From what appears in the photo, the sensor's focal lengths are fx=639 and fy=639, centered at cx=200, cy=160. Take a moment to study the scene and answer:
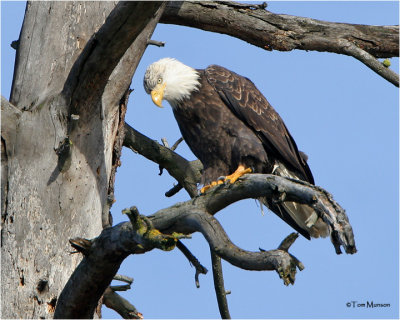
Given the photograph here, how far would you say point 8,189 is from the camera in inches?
148

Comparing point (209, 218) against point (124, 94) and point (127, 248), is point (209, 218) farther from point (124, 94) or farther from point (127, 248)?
point (124, 94)

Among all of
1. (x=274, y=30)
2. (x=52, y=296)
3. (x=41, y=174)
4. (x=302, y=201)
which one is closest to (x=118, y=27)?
(x=41, y=174)

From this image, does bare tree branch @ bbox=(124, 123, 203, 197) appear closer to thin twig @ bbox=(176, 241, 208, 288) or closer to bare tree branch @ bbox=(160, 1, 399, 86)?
bare tree branch @ bbox=(160, 1, 399, 86)

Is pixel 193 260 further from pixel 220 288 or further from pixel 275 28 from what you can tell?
pixel 275 28

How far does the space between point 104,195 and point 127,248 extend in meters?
0.89

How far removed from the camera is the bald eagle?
216 inches

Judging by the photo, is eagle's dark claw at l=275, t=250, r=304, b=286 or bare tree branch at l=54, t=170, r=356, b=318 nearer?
eagle's dark claw at l=275, t=250, r=304, b=286

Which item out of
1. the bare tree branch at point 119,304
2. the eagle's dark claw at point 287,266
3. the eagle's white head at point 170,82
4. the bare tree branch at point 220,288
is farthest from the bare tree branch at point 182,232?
the eagle's white head at point 170,82

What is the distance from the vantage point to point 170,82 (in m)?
5.73

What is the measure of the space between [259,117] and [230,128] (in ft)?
1.04

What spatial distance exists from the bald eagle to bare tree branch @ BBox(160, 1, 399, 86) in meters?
0.62

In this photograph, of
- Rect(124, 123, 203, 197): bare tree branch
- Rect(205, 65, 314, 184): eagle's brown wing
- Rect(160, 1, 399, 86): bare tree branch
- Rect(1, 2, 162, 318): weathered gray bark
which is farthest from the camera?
Rect(205, 65, 314, 184): eagle's brown wing

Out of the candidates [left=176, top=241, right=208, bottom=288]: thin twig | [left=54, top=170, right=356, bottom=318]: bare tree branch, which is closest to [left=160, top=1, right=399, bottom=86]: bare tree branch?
[left=54, top=170, right=356, bottom=318]: bare tree branch

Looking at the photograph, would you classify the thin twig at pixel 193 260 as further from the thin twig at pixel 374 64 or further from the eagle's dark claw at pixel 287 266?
the thin twig at pixel 374 64
